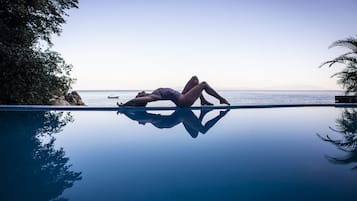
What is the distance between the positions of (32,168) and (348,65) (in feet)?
31.9

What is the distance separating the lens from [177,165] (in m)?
1.36

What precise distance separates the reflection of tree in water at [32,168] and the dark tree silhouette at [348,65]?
9087 mm

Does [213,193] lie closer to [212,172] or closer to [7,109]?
[212,172]

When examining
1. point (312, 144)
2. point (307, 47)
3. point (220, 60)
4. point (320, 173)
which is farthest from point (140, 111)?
point (220, 60)

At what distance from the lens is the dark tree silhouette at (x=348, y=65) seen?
7832 mm

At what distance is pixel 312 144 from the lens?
1952 mm

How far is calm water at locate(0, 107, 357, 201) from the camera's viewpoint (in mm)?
968

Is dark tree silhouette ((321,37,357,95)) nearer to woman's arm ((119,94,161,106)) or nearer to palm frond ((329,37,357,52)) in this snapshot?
palm frond ((329,37,357,52))

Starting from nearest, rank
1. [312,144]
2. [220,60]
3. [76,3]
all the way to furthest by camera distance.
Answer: [312,144] < [76,3] < [220,60]

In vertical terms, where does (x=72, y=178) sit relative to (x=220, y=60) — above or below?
below

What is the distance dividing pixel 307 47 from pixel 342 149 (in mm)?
15761

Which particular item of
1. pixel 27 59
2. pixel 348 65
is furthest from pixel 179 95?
pixel 348 65

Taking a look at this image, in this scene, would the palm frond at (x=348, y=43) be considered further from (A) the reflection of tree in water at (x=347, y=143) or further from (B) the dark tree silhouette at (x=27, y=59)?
(B) the dark tree silhouette at (x=27, y=59)

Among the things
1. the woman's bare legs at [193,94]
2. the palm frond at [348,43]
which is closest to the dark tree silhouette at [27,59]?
the woman's bare legs at [193,94]
